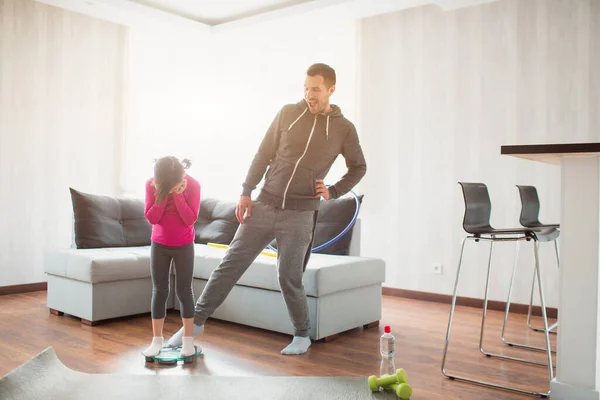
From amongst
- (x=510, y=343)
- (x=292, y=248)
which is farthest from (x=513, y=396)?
(x=292, y=248)

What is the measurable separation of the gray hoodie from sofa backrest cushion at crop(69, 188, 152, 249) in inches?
70.4

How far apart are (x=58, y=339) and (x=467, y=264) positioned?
3227 mm

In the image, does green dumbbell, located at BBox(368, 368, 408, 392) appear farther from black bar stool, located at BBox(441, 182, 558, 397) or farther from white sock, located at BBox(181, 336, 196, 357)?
white sock, located at BBox(181, 336, 196, 357)

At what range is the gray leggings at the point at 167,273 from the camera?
2885 millimetres

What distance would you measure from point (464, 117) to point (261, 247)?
8.49ft

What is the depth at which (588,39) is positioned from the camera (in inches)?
165

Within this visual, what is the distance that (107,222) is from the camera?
4348mm

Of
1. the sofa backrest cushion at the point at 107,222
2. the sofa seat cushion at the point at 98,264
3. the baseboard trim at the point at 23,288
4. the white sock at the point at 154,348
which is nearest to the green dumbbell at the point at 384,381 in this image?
the white sock at the point at 154,348

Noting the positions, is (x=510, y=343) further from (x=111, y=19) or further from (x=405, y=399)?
(x=111, y=19)

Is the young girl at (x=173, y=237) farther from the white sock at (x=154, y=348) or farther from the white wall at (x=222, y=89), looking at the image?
the white wall at (x=222, y=89)

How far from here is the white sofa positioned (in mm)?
3410

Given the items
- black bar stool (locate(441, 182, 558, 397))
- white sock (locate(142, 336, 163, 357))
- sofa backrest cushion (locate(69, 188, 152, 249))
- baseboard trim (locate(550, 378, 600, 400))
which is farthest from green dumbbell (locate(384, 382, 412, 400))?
sofa backrest cushion (locate(69, 188, 152, 249))

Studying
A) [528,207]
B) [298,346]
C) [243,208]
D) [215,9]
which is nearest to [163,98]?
[215,9]

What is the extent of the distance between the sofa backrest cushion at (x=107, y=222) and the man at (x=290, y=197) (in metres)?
1.59
